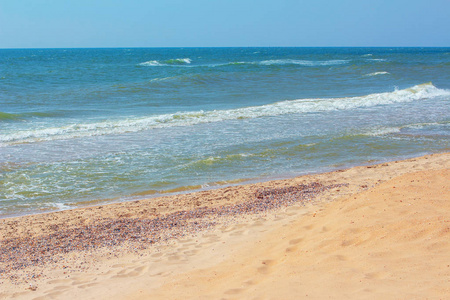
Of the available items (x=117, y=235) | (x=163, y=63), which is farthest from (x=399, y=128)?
(x=163, y=63)

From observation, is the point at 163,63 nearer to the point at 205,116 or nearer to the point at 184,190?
the point at 205,116

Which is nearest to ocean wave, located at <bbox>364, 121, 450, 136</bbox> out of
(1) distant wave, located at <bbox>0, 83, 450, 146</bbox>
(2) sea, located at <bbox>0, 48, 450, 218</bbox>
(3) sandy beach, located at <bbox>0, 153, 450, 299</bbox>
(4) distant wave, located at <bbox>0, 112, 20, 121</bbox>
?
(2) sea, located at <bbox>0, 48, 450, 218</bbox>

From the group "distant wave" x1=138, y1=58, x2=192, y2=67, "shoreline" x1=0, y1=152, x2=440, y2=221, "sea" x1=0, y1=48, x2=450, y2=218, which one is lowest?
"shoreline" x1=0, y1=152, x2=440, y2=221

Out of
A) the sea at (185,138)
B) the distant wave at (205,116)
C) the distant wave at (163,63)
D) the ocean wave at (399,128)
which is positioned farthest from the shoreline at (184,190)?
the distant wave at (163,63)

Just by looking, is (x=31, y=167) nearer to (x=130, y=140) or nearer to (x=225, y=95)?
(x=130, y=140)

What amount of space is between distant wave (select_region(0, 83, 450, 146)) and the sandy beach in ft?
26.8

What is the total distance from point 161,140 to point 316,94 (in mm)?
15918

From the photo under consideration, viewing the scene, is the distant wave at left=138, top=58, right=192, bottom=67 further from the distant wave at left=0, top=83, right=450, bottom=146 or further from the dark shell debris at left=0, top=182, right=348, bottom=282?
the dark shell debris at left=0, top=182, right=348, bottom=282

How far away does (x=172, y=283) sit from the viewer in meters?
4.96

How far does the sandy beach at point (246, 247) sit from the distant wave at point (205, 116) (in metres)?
8.18

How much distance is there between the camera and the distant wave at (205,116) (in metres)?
15.9

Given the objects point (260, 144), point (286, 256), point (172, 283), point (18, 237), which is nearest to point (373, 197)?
point (286, 256)

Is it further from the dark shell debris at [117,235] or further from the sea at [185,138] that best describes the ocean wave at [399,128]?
the dark shell debris at [117,235]

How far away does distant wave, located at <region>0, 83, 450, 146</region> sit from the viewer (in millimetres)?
15906
